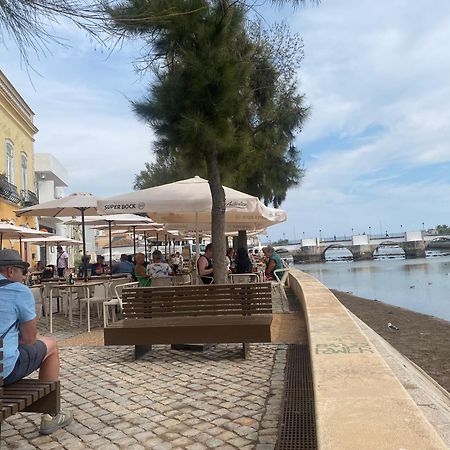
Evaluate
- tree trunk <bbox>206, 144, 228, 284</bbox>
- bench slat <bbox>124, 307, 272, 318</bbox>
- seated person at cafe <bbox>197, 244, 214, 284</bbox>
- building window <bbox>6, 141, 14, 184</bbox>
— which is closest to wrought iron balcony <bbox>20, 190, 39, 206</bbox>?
building window <bbox>6, 141, 14, 184</bbox>

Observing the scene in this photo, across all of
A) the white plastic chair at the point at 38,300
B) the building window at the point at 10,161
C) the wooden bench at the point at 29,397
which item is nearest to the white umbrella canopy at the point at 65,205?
the white plastic chair at the point at 38,300

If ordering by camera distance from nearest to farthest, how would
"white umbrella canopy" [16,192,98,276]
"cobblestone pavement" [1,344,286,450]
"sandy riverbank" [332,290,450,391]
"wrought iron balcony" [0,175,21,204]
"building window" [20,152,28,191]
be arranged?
"cobblestone pavement" [1,344,286,450], "sandy riverbank" [332,290,450,391], "white umbrella canopy" [16,192,98,276], "wrought iron balcony" [0,175,21,204], "building window" [20,152,28,191]

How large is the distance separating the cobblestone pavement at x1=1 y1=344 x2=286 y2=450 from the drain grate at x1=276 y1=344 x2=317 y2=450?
68 millimetres

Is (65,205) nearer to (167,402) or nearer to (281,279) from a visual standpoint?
(281,279)

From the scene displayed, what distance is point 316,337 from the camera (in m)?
4.45

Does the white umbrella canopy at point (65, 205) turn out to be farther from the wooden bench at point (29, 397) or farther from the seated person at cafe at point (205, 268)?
the wooden bench at point (29, 397)

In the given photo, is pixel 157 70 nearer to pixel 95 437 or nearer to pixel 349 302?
pixel 95 437

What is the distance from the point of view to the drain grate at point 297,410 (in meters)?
3.20

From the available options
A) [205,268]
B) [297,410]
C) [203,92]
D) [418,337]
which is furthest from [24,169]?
[297,410]

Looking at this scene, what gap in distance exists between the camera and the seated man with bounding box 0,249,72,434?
3055mm

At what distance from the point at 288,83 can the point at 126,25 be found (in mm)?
10385

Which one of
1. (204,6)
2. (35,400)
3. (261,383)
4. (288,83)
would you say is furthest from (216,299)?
(288,83)

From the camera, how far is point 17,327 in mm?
3150

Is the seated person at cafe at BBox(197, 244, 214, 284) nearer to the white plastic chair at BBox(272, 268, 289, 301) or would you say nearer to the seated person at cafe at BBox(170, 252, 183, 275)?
the white plastic chair at BBox(272, 268, 289, 301)
